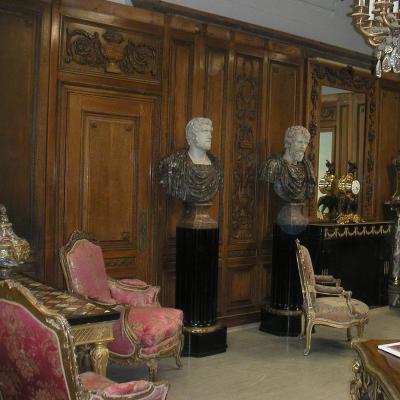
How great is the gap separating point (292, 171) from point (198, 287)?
1.36m

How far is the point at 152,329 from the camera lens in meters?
3.59

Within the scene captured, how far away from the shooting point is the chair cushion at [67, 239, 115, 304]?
3.63 m

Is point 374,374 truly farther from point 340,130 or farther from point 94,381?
point 340,130

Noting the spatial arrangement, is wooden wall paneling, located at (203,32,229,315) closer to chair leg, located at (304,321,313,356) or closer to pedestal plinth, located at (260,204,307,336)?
pedestal plinth, located at (260,204,307,336)

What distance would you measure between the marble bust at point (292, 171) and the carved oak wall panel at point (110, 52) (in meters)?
1.26

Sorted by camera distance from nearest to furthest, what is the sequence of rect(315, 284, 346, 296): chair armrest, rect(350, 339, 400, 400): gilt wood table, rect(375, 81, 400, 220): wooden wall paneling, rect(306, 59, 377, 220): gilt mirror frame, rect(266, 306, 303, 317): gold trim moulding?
1. rect(350, 339, 400, 400): gilt wood table
2. rect(315, 284, 346, 296): chair armrest
3. rect(266, 306, 303, 317): gold trim moulding
4. rect(306, 59, 377, 220): gilt mirror frame
5. rect(375, 81, 400, 220): wooden wall paneling

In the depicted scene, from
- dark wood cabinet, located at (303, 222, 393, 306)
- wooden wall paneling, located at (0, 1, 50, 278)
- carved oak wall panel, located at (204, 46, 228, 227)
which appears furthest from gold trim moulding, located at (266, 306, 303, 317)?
wooden wall paneling, located at (0, 1, 50, 278)

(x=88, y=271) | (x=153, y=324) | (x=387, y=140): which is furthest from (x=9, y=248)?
(x=387, y=140)

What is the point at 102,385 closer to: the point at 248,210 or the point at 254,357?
the point at 254,357

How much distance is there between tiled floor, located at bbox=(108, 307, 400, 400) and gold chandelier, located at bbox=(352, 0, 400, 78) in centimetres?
210

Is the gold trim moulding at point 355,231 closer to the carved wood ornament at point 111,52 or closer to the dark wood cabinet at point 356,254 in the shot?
the dark wood cabinet at point 356,254

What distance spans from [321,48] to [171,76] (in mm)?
1951

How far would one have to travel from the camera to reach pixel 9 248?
9.93 feet

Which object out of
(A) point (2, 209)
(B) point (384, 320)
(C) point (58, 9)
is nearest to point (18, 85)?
(C) point (58, 9)
